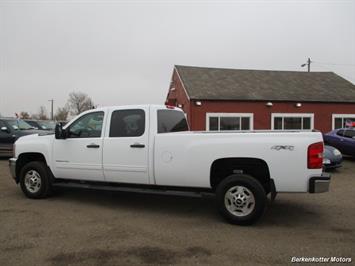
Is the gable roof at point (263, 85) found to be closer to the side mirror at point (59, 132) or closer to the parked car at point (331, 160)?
the parked car at point (331, 160)

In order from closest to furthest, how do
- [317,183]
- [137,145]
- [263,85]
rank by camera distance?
[317,183], [137,145], [263,85]

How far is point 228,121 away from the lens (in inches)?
854

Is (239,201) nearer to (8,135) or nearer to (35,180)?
(35,180)

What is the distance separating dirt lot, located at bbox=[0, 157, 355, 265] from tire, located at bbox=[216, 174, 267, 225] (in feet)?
0.56

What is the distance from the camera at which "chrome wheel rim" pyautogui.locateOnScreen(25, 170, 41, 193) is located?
284 inches

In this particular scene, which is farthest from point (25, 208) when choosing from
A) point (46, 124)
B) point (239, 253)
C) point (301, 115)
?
point (301, 115)

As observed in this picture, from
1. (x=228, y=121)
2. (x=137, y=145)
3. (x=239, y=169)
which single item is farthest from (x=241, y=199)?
(x=228, y=121)

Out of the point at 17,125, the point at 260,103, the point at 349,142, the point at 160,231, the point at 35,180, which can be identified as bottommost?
the point at 160,231

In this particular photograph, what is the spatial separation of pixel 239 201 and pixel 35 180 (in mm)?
4268

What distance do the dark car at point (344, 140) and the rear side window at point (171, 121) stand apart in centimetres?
961

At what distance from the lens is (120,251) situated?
4.42 meters

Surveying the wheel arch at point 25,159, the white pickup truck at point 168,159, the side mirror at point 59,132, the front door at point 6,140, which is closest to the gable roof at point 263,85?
the front door at point 6,140

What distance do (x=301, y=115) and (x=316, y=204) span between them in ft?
54.1

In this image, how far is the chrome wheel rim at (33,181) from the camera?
7.21 m
